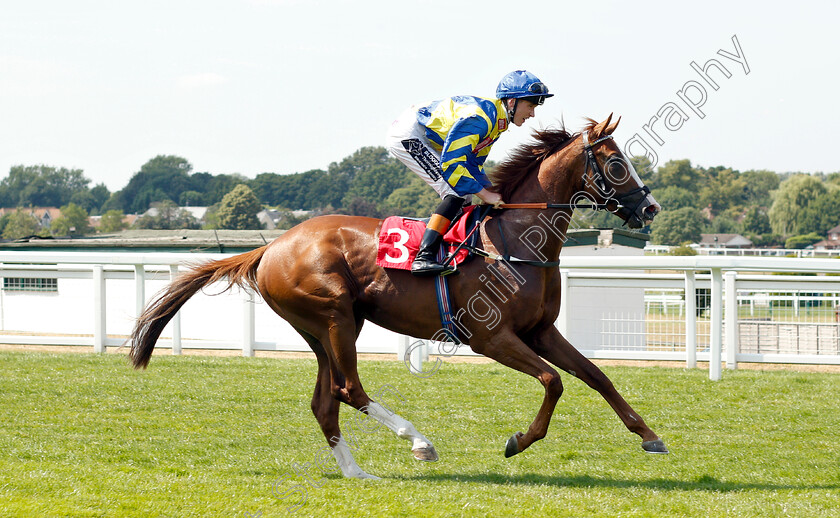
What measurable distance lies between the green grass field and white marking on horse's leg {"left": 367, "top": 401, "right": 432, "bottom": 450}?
0.20 m

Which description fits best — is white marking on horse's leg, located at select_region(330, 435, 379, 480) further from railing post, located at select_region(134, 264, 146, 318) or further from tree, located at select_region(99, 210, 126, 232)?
tree, located at select_region(99, 210, 126, 232)

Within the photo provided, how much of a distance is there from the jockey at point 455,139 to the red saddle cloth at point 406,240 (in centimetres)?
6

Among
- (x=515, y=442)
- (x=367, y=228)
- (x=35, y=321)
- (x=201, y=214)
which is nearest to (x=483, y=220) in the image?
(x=367, y=228)

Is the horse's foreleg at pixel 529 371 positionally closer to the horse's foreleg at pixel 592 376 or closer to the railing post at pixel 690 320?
the horse's foreleg at pixel 592 376

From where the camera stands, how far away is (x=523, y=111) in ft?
14.7

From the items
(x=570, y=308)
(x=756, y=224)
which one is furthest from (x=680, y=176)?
(x=570, y=308)

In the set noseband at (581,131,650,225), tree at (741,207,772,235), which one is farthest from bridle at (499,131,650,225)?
tree at (741,207,772,235)

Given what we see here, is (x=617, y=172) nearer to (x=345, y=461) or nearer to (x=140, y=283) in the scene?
(x=345, y=461)

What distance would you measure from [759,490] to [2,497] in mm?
3488

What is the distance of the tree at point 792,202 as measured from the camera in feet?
253

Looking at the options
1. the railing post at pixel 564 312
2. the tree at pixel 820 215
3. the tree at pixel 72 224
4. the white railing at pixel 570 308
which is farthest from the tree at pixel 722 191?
the railing post at pixel 564 312

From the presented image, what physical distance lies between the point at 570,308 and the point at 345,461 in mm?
4091

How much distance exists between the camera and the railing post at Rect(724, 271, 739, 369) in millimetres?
7566

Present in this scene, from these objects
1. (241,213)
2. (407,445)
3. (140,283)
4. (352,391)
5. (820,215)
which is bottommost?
(407,445)
